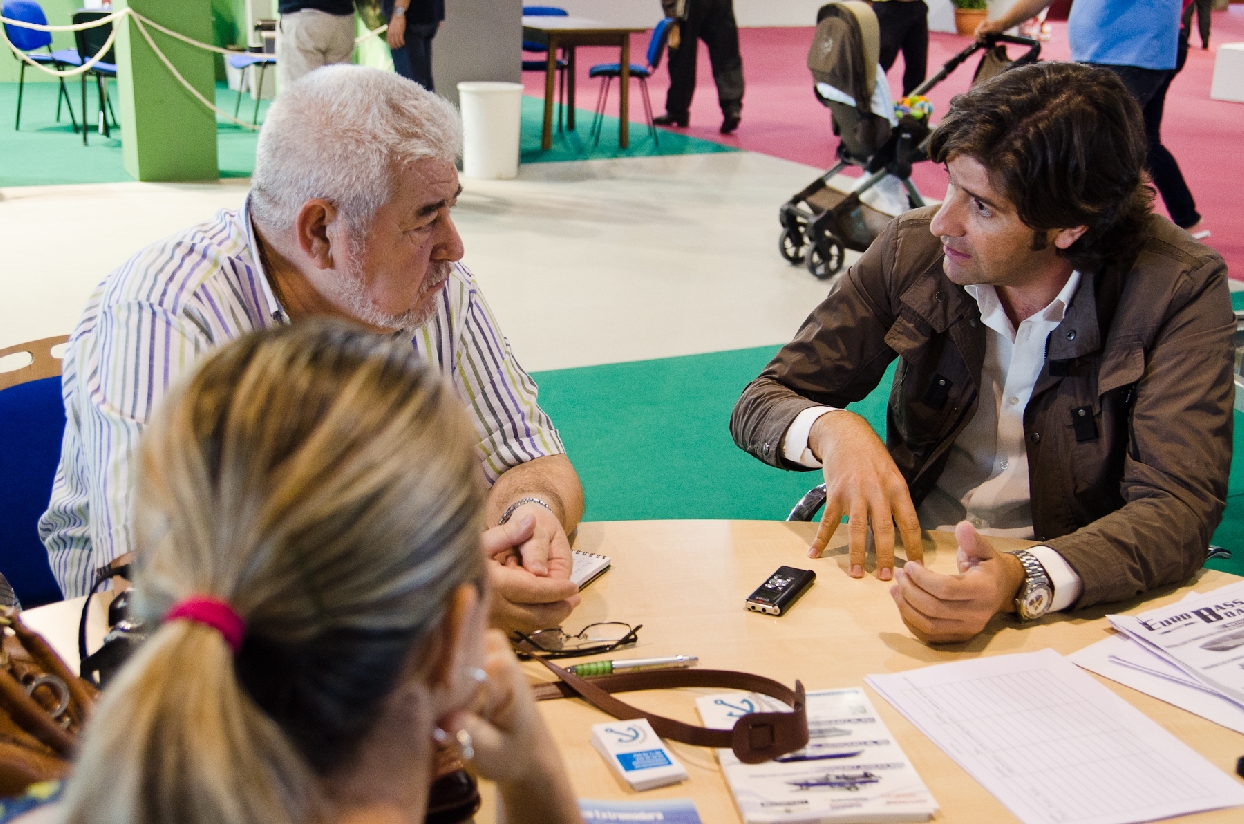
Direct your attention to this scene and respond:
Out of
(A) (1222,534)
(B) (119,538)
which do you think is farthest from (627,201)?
(B) (119,538)

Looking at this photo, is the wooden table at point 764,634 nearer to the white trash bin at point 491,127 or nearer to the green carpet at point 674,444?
the green carpet at point 674,444

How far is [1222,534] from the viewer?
3.53m

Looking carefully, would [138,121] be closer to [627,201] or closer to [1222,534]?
[627,201]

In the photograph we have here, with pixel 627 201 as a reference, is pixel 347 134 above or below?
above

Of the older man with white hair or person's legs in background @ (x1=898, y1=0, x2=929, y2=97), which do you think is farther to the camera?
person's legs in background @ (x1=898, y1=0, x2=929, y2=97)

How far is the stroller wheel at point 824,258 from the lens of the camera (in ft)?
Answer: 18.8

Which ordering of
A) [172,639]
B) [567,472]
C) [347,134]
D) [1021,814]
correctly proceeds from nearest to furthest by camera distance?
[172,639] → [1021,814] → [347,134] → [567,472]

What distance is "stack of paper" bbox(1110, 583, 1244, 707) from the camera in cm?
143

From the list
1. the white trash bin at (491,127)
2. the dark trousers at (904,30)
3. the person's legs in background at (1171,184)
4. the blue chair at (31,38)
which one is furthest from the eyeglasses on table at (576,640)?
the blue chair at (31,38)

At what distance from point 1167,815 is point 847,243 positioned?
4669mm

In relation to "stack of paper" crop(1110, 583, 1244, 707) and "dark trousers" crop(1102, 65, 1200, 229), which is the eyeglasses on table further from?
"dark trousers" crop(1102, 65, 1200, 229)

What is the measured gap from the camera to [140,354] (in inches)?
63.0

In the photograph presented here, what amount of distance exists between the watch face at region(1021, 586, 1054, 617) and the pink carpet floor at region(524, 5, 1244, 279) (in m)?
5.23

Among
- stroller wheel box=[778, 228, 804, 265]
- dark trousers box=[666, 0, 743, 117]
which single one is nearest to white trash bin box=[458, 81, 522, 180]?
stroller wheel box=[778, 228, 804, 265]
